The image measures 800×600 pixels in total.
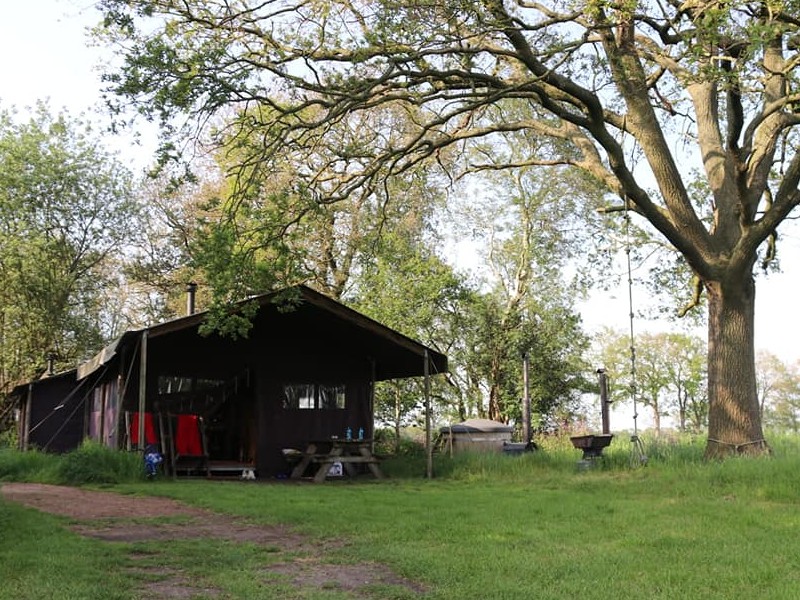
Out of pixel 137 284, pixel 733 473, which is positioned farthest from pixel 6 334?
pixel 733 473

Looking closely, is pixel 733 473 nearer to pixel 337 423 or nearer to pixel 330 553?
pixel 330 553

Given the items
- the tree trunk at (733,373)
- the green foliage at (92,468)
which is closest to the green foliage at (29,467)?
the green foliage at (92,468)

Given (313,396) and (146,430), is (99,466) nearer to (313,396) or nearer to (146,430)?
(146,430)

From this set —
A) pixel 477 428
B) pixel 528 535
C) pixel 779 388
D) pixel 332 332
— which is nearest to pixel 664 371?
pixel 779 388

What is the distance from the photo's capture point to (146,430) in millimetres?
14617

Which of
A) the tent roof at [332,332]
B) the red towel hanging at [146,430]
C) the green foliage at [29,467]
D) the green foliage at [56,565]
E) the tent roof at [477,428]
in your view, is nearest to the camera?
the green foliage at [56,565]

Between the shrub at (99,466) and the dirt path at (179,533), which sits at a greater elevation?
the shrub at (99,466)

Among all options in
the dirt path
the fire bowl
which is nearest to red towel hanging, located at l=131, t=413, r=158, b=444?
the dirt path

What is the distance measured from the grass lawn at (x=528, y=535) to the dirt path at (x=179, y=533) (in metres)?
0.18

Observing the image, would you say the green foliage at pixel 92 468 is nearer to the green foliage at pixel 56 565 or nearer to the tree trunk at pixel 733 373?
the green foliage at pixel 56 565

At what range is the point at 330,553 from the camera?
612 cm

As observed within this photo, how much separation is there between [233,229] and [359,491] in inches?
167

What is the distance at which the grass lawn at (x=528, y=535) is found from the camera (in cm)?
486

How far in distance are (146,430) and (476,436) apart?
26.1 ft
